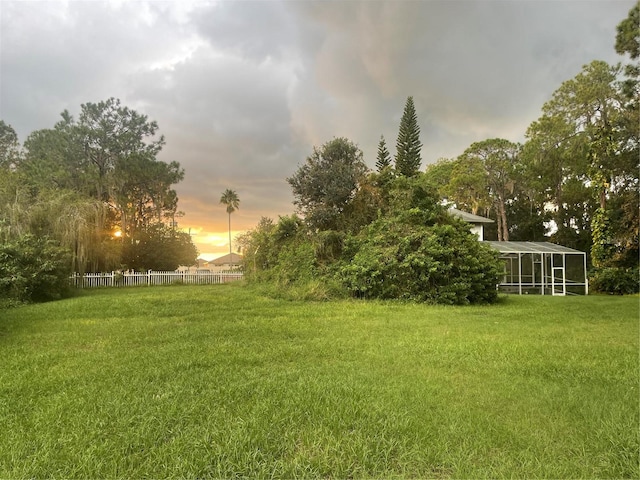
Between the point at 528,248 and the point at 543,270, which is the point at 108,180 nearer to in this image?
the point at 528,248

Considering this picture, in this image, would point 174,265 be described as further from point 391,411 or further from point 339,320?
point 391,411

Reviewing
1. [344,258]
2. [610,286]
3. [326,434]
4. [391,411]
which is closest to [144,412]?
[326,434]

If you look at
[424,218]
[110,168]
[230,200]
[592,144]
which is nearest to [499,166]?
[592,144]

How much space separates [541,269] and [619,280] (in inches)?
133

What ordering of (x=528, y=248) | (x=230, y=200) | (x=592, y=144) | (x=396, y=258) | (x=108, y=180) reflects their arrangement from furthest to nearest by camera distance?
(x=230, y=200)
(x=108, y=180)
(x=528, y=248)
(x=592, y=144)
(x=396, y=258)

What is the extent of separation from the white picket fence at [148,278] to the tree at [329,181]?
28.5ft

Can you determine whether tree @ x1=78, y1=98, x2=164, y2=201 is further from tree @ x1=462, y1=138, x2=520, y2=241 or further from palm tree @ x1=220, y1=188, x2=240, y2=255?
tree @ x1=462, y1=138, x2=520, y2=241

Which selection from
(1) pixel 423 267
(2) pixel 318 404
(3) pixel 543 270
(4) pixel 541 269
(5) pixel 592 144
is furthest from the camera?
(4) pixel 541 269

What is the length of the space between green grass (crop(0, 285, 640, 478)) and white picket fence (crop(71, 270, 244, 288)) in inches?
555

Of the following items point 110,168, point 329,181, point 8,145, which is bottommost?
point 329,181

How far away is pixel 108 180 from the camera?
88.4ft

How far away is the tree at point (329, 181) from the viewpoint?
13.8 m

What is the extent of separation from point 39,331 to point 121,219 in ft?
78.5

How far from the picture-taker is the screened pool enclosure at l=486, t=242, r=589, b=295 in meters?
17.3
